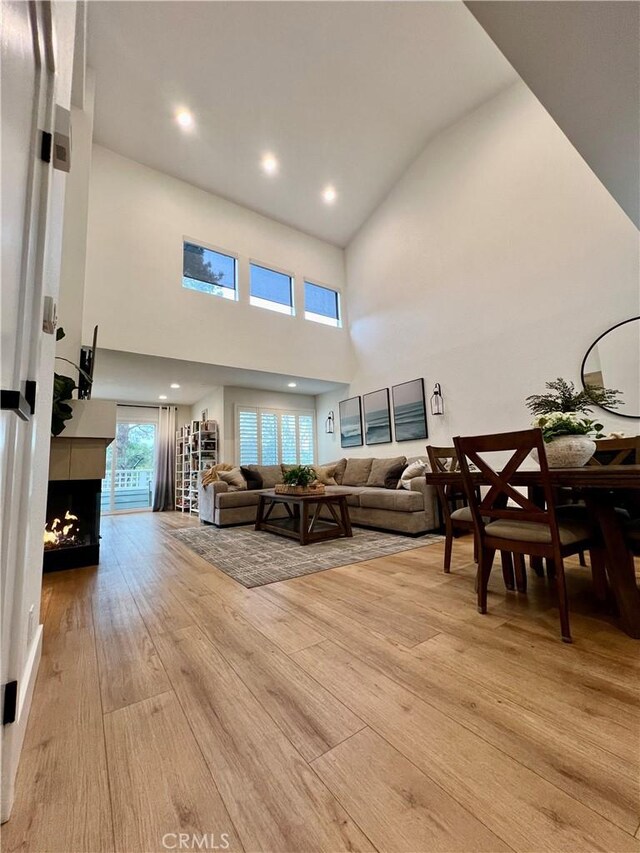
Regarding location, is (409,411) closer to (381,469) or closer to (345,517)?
(381,469)

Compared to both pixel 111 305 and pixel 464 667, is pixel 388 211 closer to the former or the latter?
pixel 111 305

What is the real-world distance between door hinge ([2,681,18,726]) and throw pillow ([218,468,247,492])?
4.07 metres

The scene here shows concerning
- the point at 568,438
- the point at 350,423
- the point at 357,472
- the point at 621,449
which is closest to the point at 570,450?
the point at 568,438

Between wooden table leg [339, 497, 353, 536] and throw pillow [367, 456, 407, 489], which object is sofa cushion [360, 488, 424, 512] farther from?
throw pillow [367, 456, 407, 489]

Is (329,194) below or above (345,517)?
above

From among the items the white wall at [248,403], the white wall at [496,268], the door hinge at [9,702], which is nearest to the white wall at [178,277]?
the white wall at [248,403]

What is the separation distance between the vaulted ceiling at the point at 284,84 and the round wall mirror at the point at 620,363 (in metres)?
3.57

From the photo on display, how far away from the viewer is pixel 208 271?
5301mm

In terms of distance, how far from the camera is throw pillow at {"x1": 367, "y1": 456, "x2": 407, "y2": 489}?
5004 millimetres

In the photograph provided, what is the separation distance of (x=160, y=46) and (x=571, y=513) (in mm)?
6018

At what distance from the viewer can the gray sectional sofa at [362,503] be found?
3.86 meters

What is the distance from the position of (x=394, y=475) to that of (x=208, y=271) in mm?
4275

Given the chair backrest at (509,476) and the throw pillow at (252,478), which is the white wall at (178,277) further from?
the chair backrest at (509,476)

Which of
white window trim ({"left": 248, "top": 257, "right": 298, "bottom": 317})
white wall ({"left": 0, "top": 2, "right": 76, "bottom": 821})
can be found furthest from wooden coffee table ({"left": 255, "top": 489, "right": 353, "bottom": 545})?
white window trim ({"left": 248, "top": 257, "right": 298, "bottom": 317})
